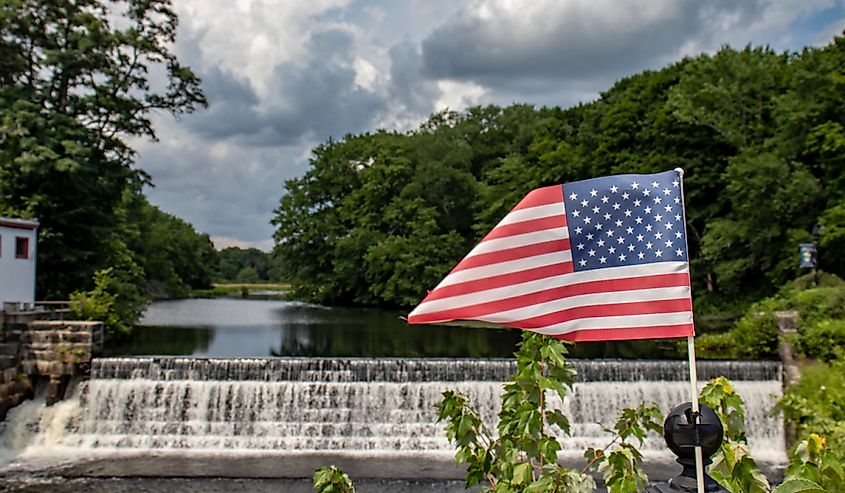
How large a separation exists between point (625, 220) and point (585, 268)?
287 mm

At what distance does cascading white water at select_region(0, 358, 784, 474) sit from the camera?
15.8m

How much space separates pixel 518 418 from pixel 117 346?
70.4 ft

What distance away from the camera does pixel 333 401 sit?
16234mm

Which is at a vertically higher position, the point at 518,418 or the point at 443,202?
the point at 443,202

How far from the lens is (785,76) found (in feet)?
90.4

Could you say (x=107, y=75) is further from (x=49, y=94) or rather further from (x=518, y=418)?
(x=518, y=418)

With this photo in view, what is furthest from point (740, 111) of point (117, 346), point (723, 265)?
point (117, 346)

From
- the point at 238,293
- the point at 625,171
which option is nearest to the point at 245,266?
the point at 238,293

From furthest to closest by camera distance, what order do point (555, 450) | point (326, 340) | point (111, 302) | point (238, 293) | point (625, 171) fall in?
point (238, 293) → point (625, 171) → point (326, 340) → point (111, 302) → point (555, 450)

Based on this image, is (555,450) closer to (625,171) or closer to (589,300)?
(589,300)

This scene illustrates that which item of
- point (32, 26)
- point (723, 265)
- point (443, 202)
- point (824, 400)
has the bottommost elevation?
point (824, 400)

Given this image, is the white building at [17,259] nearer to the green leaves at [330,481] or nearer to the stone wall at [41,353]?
the stone wall at [41,353]

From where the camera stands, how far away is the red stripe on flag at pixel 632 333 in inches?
129

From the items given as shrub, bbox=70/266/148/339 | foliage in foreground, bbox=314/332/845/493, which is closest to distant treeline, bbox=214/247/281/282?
shrub, bbox=70/266/148/339
